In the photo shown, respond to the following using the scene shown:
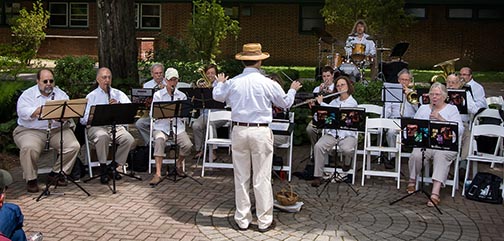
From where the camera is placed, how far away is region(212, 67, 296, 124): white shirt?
22.3 ft

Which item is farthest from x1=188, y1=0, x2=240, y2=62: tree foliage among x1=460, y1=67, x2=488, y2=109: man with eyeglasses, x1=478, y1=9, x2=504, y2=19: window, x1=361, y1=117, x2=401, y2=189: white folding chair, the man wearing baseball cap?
the man wearing baseball cap

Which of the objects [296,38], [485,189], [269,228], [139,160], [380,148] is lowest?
[269,228]

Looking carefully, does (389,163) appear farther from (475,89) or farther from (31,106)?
(31,106)

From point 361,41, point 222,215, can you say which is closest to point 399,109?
point 222,215

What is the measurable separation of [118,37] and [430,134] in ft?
26.6

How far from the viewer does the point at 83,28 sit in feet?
101

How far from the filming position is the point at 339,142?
9039mm

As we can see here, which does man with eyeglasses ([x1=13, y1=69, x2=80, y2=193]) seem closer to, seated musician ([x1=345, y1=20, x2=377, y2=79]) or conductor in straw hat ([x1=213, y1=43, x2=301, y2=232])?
conductor in straw hat ([x1=213, y1=43, x2=301, y2=232])

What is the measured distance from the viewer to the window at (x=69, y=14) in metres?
30.8

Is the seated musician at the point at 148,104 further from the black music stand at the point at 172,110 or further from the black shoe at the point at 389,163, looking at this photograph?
the black shoe at the point at 389,163

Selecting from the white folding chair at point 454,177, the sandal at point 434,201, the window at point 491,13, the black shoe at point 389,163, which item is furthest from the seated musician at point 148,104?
the window at point 491,13

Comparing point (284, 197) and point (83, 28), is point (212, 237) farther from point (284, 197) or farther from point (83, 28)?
point (83, 28)

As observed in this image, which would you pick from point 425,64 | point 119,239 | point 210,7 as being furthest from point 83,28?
point 119,239

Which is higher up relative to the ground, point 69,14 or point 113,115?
point 69,14
